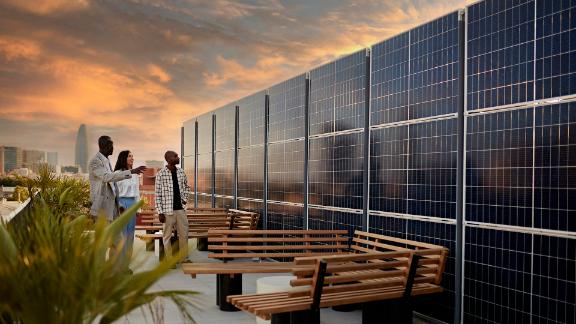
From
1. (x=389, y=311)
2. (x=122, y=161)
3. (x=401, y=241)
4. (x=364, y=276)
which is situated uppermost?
(x=122, y=161)

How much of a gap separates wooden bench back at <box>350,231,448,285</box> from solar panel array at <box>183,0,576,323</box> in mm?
143

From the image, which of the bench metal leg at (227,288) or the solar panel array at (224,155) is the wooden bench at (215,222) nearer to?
the solar panel array at (224,155)

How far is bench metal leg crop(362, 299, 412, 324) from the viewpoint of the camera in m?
6.85

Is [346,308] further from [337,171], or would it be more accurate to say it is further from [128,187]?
[128,187]

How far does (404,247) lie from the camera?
8234mm

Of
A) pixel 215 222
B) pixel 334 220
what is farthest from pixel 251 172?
pixel 334 220

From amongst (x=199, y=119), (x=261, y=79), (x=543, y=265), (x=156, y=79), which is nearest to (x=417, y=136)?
(x=543, y=265)

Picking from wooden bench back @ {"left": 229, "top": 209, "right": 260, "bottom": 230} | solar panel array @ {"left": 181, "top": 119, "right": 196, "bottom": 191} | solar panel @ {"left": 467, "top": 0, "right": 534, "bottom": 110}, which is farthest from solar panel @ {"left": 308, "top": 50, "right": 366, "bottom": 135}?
solar panel array @ {"left": 181, "top": 119, "right": 196, "bottom": 191}

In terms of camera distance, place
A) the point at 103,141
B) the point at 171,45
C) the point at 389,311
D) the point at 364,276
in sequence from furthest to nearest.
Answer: the point at 171,45
the point at 103,141
the point at 389,311
the point at 364,276

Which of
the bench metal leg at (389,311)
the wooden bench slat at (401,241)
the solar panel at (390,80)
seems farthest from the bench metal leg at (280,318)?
the solar panel at (390,80)

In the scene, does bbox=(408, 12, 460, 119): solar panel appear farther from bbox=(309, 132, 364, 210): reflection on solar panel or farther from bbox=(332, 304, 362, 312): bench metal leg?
bbox=(332, 304, 362, 312): bench metal leg

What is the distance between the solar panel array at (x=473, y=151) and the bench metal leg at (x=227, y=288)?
84.8 inches

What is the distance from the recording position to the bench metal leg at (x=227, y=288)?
8.06 metres

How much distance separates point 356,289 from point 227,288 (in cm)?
213
